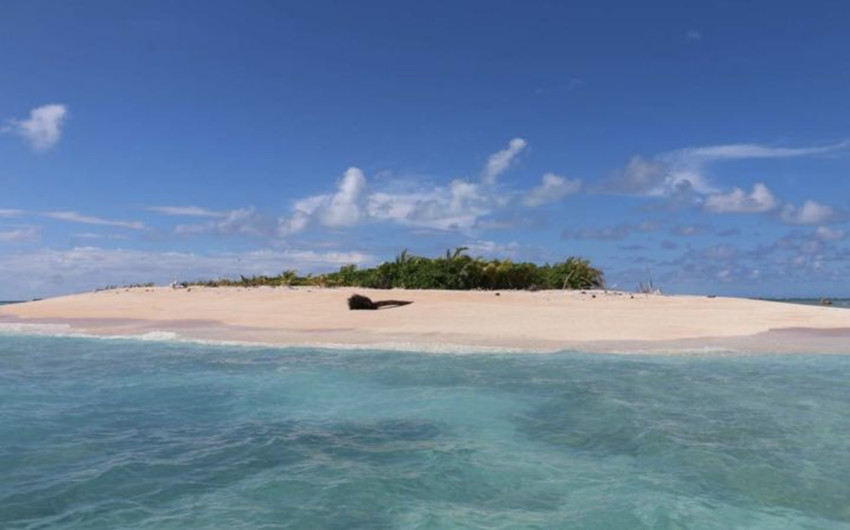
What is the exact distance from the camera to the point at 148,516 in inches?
257

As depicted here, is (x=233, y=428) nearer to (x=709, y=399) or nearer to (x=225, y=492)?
(x=225, y=492)

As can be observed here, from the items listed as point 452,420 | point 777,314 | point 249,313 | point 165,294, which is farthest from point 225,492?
point 165,294

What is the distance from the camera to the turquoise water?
22.0 feet

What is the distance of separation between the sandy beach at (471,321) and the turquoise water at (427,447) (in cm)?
526

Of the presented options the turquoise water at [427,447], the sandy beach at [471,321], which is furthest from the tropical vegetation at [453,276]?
the turquoise water at [427,447]

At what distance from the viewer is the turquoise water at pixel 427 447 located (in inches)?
264

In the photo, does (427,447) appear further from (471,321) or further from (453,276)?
(453,276)

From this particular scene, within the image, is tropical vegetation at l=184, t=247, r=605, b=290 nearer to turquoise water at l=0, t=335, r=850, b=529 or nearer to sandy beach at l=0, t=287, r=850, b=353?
sandy beach at l=0, t=287, r=850, b=353

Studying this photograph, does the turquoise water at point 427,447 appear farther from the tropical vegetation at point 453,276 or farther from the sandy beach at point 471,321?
the tropical vegetation at point 453,276

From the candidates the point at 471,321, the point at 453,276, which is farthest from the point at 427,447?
the point at 453,276

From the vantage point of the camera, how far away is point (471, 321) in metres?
26.3

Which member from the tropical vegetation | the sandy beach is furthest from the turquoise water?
the tropical vegetation

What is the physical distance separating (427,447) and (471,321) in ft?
56.3

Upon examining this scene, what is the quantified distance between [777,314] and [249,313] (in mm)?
24969
